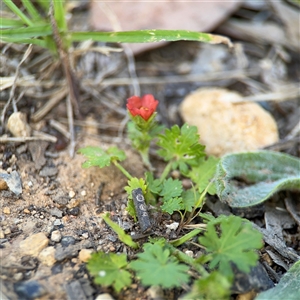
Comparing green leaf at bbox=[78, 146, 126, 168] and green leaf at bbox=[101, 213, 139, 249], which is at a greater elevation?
green leaf at bbox=[78, 146, 126, 168]

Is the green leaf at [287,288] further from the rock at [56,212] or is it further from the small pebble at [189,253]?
the rock at [56,212]

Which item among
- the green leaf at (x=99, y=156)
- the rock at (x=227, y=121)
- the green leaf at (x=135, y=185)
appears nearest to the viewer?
the green leaf at (x=135, y=185)

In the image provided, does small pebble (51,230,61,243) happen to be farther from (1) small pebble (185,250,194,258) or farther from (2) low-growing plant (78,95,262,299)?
(1) small pebble (185,250,194,258)

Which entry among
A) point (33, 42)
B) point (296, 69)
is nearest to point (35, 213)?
point (33, 42)

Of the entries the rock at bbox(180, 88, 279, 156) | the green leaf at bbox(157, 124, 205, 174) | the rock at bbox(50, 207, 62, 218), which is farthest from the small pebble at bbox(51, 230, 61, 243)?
the rock at bbox(180, 88, 279, 156)

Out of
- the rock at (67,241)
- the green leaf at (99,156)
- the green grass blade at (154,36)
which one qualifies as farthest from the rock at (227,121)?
the rock at (67,241)

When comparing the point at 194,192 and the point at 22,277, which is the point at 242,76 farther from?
the point at 22,277
